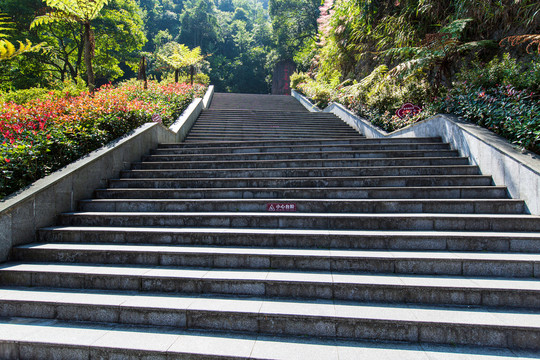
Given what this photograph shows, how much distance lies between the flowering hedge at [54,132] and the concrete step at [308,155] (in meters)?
1.21

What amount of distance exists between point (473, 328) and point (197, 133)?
10.5 meters

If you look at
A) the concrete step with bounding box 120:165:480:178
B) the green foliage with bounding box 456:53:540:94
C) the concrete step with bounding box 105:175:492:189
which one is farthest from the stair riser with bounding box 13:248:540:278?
the green foliage with bounding box 456:53:540:94

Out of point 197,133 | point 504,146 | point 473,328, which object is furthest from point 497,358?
point 197,133

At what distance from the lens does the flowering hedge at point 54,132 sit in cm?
509

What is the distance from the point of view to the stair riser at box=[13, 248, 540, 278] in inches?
147

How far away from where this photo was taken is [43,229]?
4.84m

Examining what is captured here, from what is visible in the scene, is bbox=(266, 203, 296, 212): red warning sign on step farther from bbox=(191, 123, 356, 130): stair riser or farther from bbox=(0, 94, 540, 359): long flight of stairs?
bbox=(191, 123, 356, 130): stair riser

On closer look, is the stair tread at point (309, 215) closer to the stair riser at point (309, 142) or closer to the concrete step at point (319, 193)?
the concrete step at point (319, 193)

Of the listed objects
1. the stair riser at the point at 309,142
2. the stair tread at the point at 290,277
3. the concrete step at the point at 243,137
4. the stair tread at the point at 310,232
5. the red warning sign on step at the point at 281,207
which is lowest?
the stair tread at the point at 290,277

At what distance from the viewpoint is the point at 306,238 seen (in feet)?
14.5

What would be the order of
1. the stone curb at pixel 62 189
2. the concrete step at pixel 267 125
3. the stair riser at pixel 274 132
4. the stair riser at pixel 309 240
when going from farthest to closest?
the concrete step at pixel 267 125
the stair riser at pixel 274 132
the stone curb at pixel 62 189
the stair riser at pixel 309 240

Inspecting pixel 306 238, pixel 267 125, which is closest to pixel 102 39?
pixel 267 125

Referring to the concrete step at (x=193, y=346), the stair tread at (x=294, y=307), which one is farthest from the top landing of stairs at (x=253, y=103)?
the concrete step at (x=193, y=346)

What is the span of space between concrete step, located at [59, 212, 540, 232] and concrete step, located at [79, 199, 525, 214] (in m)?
0.19
